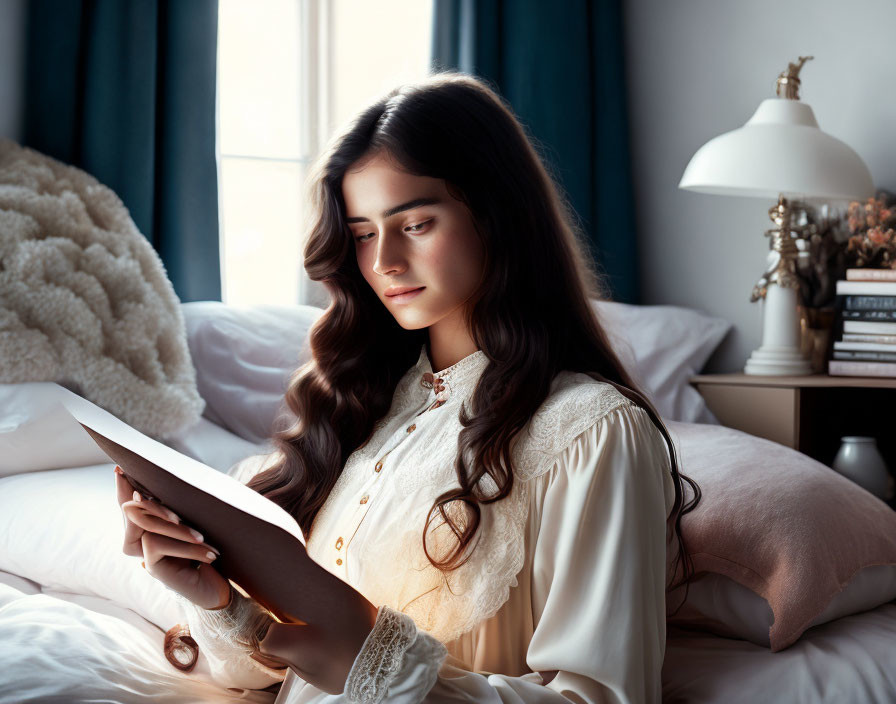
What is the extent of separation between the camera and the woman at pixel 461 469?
757 mm

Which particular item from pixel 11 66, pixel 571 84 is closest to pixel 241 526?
pixel 11 66

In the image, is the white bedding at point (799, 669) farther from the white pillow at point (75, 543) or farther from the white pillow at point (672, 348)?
the white pillow at point (672, 348)

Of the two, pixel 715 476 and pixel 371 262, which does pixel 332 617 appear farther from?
pixel 715 476

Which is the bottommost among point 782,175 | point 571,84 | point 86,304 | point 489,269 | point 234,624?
point 234,624

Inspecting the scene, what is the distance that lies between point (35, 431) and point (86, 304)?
0.25 m

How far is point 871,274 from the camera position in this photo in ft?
6.73

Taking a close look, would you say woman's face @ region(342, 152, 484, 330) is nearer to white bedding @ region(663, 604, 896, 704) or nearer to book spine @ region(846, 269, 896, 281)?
white bedding @ region(663, 604, 896, 704)

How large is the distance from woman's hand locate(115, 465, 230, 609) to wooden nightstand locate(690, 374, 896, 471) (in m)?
1.59

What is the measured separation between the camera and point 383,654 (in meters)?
0.71

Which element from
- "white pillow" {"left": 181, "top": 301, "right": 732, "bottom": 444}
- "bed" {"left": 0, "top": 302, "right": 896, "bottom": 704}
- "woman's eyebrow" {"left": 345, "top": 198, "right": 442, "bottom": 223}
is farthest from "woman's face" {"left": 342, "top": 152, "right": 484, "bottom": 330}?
"white pillow" {"left": 181, "top": 301, "right": 732, "bottom": 444}

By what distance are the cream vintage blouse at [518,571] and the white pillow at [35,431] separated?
73cm

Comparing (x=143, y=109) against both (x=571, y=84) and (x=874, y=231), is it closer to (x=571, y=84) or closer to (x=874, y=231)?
(x=571, y=84)

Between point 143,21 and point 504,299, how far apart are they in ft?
4.92

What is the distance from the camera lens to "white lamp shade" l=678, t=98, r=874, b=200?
6.53ft
